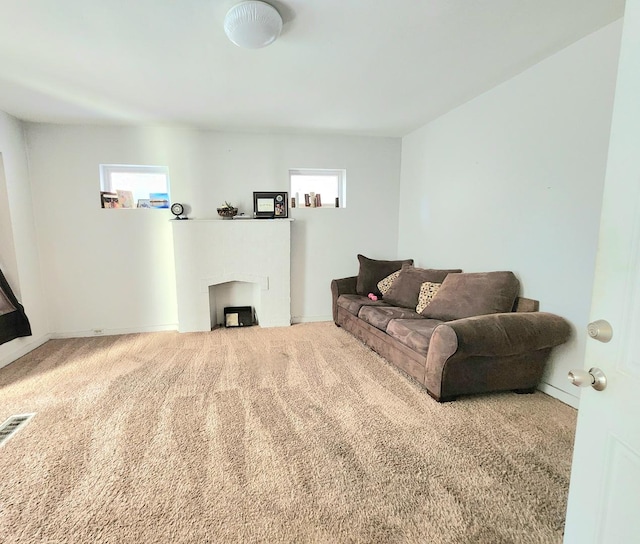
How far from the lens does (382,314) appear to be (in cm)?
312

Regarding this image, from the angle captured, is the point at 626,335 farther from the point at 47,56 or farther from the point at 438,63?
the point at 47,56

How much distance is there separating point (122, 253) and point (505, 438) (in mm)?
4179

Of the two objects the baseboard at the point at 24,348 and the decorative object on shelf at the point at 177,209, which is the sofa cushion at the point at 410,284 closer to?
the decorative object on shelf at the point at 177,209

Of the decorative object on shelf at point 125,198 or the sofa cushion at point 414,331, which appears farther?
the decorative object on shelf at point 125,198

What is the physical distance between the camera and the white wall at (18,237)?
10.3ft

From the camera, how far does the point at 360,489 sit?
1.54 meters

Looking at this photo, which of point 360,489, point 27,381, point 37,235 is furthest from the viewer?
point 37,235

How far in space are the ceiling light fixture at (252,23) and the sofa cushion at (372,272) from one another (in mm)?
2698

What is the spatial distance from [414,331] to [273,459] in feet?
4.64

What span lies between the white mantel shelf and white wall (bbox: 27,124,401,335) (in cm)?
19

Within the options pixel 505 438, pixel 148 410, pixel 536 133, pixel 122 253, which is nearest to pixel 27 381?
pixel 148 410

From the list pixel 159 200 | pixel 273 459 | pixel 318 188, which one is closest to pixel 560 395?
pixel 273 459

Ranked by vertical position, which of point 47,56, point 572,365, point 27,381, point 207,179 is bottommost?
point 27,381

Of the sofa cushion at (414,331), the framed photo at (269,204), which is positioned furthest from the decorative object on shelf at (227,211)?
the sofa cushion at (414,331)
